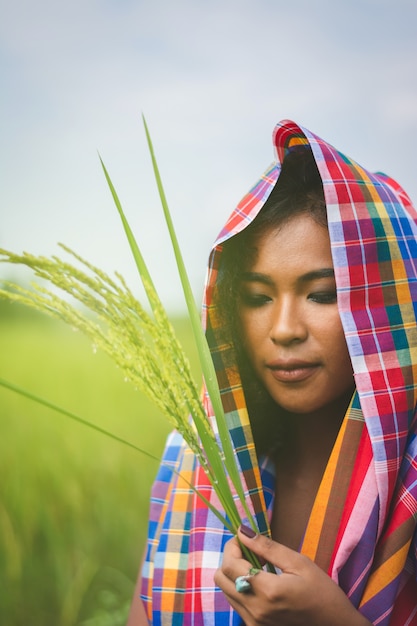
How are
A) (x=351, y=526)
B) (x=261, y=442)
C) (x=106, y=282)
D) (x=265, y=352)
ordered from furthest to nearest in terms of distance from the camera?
(x=261, y=442) < (x=265, y=352) < (x=351, y=526) < (x=106, y=282)

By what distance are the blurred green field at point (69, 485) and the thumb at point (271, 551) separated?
98 cm

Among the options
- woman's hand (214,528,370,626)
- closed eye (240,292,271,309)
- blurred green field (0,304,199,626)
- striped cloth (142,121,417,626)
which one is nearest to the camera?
woman's hand (214,528,370,626)

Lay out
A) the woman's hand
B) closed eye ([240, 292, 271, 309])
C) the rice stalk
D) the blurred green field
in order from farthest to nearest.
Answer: the blurred green field, closed eye ([240, 292, 271, 309]), the woman's hand, the rice stalk

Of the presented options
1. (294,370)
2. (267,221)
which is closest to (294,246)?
(267,221)

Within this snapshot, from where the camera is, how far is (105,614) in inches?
64.4

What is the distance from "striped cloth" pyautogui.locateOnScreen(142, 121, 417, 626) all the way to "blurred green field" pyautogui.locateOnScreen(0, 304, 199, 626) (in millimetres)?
665

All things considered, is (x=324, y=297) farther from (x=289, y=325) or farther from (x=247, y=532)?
(x=247, y=532)

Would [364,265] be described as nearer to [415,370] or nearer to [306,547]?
[415,370]

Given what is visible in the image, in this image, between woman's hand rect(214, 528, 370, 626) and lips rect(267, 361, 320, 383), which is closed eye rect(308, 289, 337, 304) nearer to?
lips rect(267, 361, 320, 383)

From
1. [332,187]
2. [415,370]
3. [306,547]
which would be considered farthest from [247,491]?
[332,187]

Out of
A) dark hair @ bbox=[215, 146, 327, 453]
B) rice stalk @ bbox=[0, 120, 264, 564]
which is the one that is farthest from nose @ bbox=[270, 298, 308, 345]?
rice stalk @ bbox=[0, 120, 264, 564]

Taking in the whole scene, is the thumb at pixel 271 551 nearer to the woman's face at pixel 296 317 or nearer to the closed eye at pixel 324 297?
the woman's face at pixel 296 317

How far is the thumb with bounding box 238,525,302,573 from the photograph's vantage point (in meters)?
0.81

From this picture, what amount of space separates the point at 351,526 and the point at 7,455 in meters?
1.10
